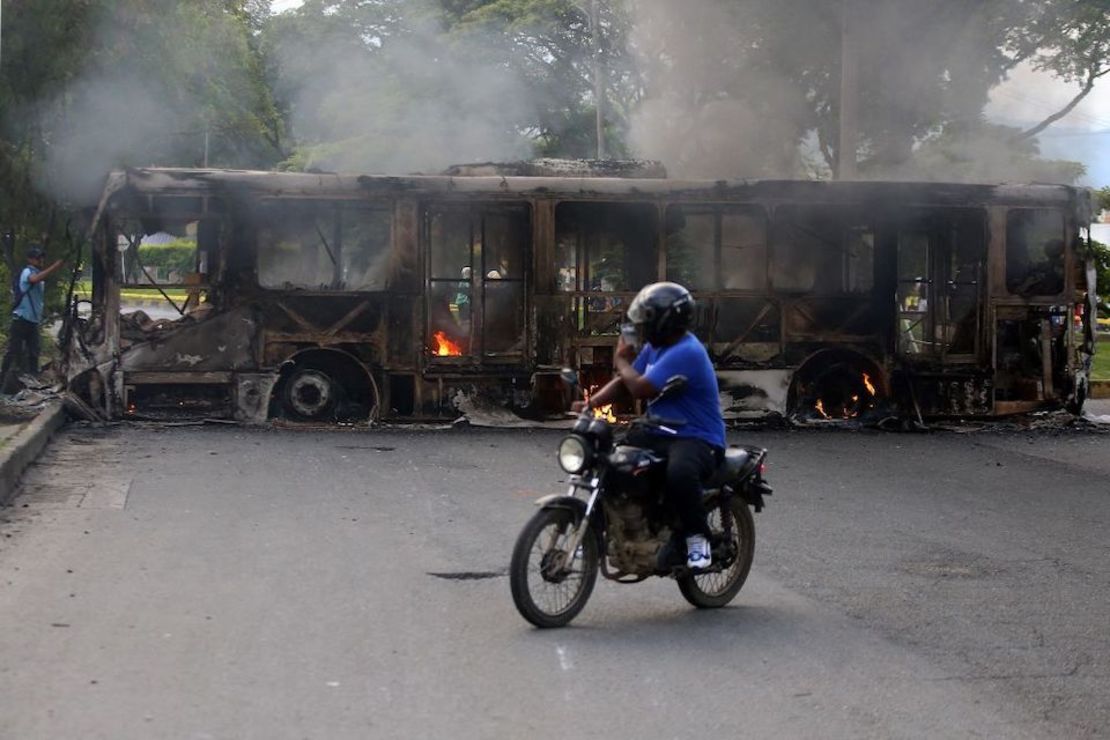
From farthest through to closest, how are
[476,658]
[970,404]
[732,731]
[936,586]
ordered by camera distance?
[970,404] < [936,586] < [476,658] < [732,731]

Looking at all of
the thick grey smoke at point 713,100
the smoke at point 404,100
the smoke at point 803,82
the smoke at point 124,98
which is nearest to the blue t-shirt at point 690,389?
the smoke at point 124,98

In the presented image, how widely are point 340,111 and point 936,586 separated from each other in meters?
34.5

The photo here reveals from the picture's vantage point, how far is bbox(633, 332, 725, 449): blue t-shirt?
22.2 feet

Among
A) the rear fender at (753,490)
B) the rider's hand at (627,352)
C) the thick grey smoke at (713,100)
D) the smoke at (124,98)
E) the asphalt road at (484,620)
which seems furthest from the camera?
the thick grey smoke at (713,100)

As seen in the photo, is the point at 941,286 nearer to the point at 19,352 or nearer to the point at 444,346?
the point at 444,346

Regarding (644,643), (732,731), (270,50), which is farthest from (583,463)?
(270,50)

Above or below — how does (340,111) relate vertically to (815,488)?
above

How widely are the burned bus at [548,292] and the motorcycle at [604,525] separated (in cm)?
847

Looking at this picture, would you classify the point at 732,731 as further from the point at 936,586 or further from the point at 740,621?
the point at 936,586

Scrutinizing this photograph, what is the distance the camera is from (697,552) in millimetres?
6863

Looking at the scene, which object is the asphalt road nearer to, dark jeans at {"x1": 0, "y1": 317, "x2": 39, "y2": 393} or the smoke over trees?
dark jeans at {"x1": 0, "y1": 317, "x2": 39, "y2": 393}

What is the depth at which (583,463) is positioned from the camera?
656 centimetres

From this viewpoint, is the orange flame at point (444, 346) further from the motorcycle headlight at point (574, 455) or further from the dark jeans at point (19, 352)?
the motorcycle headlight at point (574, 455)

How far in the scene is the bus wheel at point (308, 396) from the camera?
15320mm
